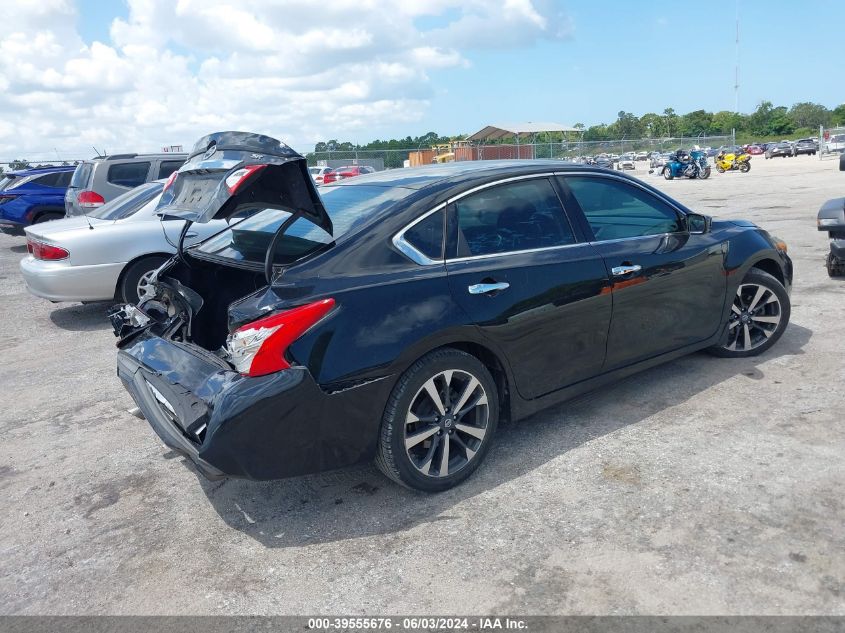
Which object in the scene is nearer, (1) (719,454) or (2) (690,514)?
(2) (690,514)

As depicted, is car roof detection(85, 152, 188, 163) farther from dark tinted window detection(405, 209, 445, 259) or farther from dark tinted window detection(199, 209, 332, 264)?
dark tinted window detection(405, 209, 445, 259)

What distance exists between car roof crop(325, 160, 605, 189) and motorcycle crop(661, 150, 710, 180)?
28494 mm

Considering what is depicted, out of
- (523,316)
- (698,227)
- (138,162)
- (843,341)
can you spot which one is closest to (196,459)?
(523,316)

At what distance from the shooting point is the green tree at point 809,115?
309 ft

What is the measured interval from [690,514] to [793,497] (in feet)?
1.70

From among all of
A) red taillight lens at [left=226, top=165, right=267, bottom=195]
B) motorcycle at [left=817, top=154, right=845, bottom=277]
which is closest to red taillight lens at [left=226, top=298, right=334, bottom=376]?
red taillight lens at [left=226, top=165, right=267, bottom=195]

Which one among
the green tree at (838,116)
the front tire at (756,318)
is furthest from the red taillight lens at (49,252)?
the green tree at (838,116)

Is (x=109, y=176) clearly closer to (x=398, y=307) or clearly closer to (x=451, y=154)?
(x=398, y=307)

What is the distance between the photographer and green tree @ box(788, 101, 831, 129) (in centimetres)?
9412

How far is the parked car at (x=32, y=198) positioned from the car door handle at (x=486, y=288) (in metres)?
14.6

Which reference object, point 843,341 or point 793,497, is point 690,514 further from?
point 843,341

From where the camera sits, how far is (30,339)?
24.9 feet

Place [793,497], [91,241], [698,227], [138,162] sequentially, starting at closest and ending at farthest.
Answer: [793,497] → [698,227] → [91,241] → [138,162]

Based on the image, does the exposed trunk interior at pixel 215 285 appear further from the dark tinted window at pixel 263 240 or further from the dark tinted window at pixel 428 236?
the dark tinted window at pixel 428 236
